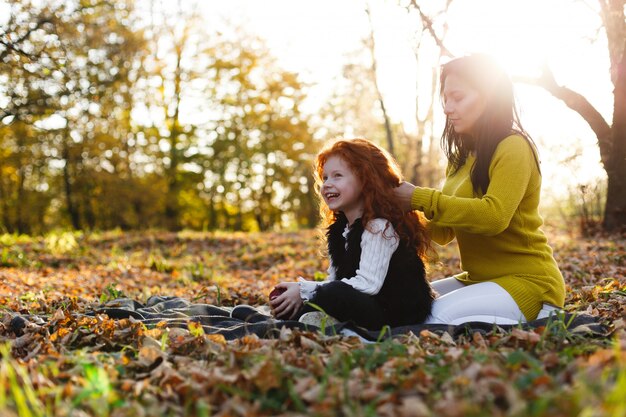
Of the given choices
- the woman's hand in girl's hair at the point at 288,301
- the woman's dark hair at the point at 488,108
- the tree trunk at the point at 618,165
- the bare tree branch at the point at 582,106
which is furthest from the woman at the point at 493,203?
the bare tree branch at the point at 582,106

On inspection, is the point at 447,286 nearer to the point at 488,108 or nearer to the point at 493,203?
the point at 493,203

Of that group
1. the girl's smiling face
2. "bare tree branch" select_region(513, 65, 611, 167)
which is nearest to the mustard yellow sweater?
the girl's smiling face

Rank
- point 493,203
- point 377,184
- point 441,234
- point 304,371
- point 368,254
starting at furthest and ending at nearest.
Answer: point 441,234, point 377,184, point 368,254, point 493,203, point 304,371

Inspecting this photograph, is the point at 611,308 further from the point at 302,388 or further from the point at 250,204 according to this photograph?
the point at 250,204

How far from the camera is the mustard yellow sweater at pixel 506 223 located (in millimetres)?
3428

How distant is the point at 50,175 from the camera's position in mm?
21406

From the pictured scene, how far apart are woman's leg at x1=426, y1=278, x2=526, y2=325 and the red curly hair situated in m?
0.39

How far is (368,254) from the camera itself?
3.51 m

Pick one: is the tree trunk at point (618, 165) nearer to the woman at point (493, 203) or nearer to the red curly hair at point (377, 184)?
the woman at point (493, 203)

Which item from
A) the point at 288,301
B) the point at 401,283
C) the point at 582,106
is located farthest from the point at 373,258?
the point at 582,106

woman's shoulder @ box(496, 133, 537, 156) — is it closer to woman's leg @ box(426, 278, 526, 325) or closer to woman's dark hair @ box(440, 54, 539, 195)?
woman's dark hair @ box(440, 54, 539, 195)

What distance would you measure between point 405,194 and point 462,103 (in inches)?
26.4

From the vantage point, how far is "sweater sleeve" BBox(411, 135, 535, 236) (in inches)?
134

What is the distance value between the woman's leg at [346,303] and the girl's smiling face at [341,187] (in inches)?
20.3
